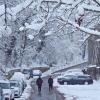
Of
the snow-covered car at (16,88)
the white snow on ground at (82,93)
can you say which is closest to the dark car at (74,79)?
the white snow on ground at (82,93)

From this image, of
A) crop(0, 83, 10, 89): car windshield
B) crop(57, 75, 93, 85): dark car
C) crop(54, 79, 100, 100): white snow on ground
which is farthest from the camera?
crop(57, 75, 93, 85): dark car

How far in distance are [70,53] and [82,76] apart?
4624 centimetres

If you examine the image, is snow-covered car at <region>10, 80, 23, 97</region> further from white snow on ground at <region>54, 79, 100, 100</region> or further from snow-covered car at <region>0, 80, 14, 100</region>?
white snow on ground at <region>54, 79, 100, 100</region>

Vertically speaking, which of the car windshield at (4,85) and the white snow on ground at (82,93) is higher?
the car windshield at (4,85)

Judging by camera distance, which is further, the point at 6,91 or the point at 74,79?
the point at 74,79

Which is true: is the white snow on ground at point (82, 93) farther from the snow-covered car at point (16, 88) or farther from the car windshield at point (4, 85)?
the car windshield at point (4, 85)

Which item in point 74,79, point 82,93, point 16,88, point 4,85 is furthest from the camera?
point 74,79

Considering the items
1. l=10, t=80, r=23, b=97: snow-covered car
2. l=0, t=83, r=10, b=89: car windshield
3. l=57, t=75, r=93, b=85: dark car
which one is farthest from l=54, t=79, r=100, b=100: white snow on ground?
l=57, t=75, r=93, b=85: dark car

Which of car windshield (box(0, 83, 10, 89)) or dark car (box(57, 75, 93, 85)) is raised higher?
dark car (box(57, 75, 93, 85))

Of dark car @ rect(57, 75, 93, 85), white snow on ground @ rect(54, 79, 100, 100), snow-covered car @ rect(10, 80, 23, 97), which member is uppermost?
dark car @ rect(57, 75, 93, 85)

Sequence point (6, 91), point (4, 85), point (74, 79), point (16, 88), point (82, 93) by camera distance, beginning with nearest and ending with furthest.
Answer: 1. point (6, 91)
2. point (4, 85)
3. point (16, 88)
4. point (82, 93)
5. point (74, 79)

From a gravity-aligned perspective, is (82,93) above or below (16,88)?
below

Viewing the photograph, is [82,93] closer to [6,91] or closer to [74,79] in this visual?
[6,91]

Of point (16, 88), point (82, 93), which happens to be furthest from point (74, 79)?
point (16, 88)
